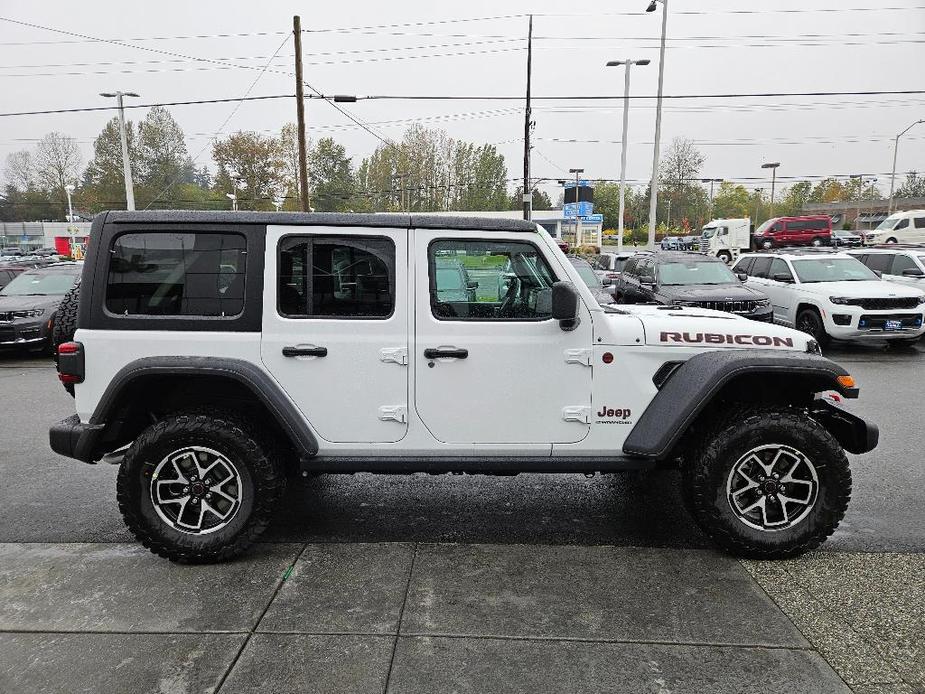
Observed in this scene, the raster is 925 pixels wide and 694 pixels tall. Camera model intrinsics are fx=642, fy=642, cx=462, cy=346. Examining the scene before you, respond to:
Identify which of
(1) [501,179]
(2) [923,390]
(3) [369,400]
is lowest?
(2) [923,390]

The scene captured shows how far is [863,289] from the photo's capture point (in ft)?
36.1

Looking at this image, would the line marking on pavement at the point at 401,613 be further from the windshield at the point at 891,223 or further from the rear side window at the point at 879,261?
the windshield at the point at 891,223

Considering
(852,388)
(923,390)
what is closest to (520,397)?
(852,388)

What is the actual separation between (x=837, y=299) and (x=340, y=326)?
10075 mm

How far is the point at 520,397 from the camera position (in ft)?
12.1

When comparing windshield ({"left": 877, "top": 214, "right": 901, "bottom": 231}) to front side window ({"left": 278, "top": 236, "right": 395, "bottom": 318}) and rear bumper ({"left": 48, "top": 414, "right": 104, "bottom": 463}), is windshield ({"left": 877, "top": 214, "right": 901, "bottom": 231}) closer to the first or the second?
front side window ({"left": 278, "top": 236, "right": 395, "bottom": 318})

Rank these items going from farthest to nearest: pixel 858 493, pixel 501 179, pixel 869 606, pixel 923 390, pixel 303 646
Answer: pixel 501 179 → pixel 923 390 → pixel 858 493 → pixel 869 606 → pixel 303 646

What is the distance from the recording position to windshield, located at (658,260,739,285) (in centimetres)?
1266

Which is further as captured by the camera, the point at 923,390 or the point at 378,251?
the point at 923,390

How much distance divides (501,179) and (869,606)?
5522cm

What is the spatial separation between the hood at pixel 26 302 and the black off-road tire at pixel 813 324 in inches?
527

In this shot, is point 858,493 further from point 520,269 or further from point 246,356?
point 246,356

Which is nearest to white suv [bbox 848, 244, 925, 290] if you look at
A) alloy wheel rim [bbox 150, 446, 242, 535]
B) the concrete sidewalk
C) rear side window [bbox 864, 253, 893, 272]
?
rear side window [bbox 864, 253, 893, 272]

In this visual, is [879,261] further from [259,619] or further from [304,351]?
[259,619]
